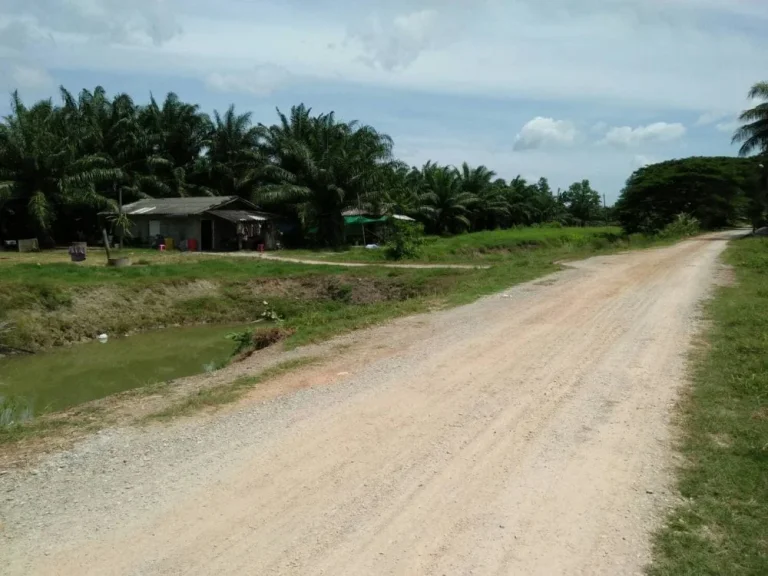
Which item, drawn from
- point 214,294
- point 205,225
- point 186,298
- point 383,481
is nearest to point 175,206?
point 205,225

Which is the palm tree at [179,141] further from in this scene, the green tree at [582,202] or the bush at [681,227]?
the green tree at [582,202]

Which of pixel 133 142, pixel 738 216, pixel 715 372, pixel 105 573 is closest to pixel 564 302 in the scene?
pixel 715 372

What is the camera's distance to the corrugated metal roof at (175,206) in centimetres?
3616

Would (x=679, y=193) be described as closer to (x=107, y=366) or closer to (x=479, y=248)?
(x=479, y=248)

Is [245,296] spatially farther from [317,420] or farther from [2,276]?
[317,420]

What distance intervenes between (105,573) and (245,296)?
18.7 meters

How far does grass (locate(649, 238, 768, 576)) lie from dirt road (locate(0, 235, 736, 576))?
0.64 ft

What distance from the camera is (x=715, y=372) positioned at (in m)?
8.48

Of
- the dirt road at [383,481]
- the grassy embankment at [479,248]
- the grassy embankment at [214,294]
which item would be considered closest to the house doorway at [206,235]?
the grassy embankment at [479,248]

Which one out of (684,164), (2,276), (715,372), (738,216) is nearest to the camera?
(715,372)

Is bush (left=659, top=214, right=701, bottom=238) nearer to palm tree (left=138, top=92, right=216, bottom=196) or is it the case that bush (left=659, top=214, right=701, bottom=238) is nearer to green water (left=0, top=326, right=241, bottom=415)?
palm tree (left=138, top=92, right=216, bottom=196)

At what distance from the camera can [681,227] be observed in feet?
155

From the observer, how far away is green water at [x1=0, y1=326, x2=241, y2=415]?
1210 centimetres

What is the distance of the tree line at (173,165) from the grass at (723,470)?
3020 centimetres
